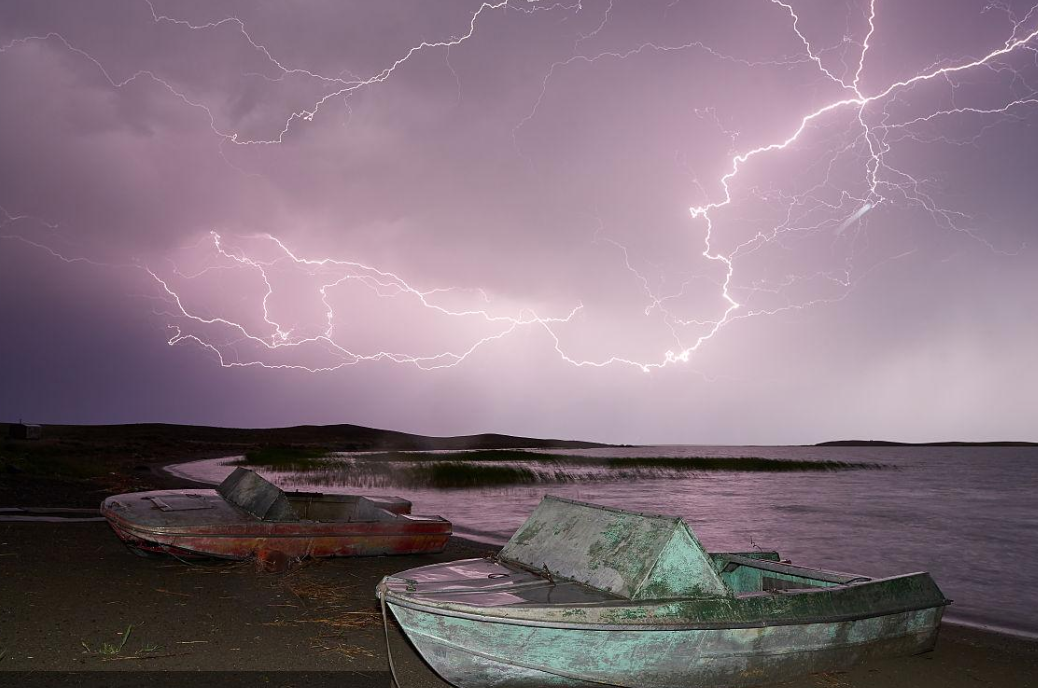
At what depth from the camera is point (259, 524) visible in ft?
38.1

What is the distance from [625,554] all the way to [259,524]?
25.4 feet

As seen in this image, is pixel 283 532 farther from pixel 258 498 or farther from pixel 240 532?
pixel 258 498

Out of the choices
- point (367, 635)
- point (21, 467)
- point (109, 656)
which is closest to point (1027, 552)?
point (367, 635)

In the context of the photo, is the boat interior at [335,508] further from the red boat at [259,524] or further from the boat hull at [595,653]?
the boat hull at [595,653]

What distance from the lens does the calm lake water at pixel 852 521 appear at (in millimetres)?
16891

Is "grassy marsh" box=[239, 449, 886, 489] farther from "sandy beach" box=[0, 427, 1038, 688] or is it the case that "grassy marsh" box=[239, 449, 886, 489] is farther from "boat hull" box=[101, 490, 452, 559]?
"sandy beach" box=[0, 427, 1038, 688]

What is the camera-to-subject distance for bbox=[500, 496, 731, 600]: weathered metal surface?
6.28m

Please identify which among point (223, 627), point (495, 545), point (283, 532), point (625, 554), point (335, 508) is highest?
point (625, 554)

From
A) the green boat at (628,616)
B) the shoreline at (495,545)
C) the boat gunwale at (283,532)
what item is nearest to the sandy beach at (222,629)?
the shoreline at (495,545)

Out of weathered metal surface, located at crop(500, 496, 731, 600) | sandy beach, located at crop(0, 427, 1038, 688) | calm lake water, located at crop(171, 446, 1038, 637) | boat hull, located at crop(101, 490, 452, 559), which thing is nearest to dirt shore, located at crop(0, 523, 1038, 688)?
sandy beach, located at crop(0, 427, 1038, 688)

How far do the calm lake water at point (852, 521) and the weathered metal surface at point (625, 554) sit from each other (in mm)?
9200

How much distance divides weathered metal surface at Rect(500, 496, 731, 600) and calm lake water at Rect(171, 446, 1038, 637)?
9200mm

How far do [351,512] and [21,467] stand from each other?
74.1 ft

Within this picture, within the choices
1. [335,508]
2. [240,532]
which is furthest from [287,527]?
[335,508]
